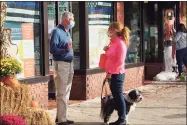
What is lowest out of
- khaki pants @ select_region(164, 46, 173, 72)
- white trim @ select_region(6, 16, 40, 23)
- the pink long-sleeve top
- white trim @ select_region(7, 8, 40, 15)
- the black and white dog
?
Result: the black and white dog

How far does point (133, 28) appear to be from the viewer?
1248 centimetres

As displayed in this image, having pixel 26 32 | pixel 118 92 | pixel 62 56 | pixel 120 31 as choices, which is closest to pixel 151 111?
pixel 118 92

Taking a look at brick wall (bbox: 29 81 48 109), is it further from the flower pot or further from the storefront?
the flower pot

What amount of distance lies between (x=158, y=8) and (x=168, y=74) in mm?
2291

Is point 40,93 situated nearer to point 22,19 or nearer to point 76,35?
point 22,19

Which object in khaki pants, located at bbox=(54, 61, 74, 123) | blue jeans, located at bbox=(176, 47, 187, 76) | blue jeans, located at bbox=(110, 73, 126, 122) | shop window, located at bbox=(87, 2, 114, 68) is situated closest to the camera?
khaki pants, located at bbox=(54, 61, 74, 123)

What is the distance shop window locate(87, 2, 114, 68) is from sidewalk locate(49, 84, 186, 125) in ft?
3.26

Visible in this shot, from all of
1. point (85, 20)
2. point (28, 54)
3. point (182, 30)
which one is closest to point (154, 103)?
point (85, 20)

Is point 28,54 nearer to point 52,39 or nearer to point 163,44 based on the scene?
point 52,39

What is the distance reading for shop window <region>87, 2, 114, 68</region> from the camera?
10.1m

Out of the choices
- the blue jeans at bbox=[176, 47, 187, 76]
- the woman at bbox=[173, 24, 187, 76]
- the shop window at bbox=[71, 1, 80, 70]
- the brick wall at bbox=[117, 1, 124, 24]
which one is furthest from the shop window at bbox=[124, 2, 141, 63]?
the shop window at bbox=[71, 1, 80, 70]

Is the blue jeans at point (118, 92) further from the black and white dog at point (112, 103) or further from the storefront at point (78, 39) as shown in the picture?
the storefront at point (78, 39)

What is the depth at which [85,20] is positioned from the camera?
9734 millimetres

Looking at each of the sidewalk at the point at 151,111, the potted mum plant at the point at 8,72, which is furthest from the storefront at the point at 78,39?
the potted mum plant at the point at 8,72
